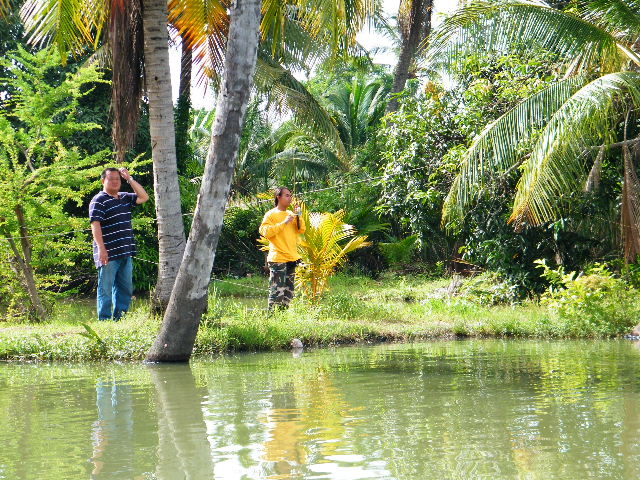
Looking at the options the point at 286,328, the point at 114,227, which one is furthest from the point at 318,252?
the point at 114,227

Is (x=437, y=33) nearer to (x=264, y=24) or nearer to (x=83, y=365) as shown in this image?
(x=264, y=24)

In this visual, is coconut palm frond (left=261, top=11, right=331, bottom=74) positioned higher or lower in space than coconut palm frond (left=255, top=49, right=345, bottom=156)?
higher

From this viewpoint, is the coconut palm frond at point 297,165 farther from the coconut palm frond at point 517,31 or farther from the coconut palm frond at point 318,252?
the coconut palm frond at point 517,31

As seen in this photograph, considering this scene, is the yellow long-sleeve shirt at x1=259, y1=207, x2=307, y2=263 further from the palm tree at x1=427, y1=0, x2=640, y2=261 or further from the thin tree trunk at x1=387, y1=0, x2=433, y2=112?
the thin tree trunk at x1=387, y1=0, x2=433, y2=112

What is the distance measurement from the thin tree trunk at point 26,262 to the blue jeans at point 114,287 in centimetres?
141

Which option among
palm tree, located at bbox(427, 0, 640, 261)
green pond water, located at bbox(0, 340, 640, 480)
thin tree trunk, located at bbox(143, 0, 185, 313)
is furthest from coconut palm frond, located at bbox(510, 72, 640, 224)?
thin tree trunk, located at bbox(143, 0, 185, 313)

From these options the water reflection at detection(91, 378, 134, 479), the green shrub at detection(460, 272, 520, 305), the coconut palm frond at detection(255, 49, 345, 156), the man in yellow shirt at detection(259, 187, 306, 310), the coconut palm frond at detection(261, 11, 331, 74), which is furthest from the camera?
the coconut palm frond at detection(261, 11, 331, 74)

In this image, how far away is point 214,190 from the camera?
859 cm

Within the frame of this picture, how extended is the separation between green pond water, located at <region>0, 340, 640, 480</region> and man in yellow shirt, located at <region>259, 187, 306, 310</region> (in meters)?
2.70

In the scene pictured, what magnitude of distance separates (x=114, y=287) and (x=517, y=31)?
652 centimetres

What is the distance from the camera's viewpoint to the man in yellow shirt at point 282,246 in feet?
38.3

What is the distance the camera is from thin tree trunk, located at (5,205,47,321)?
11961 mm

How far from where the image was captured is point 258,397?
22.2 feet

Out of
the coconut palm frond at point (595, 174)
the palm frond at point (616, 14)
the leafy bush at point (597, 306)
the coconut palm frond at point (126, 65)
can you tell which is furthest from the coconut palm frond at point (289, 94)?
the leafy bush at point (597, 306)
